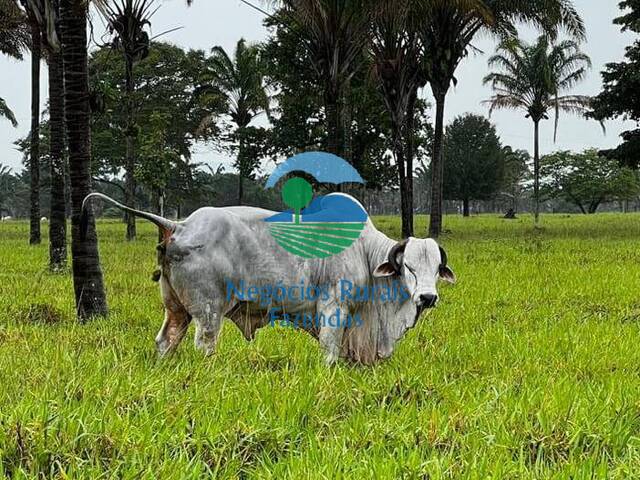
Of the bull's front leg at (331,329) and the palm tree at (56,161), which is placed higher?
the palm tree at (56,161)

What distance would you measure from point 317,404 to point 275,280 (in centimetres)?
116

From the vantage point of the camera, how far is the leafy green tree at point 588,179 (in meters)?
53.8

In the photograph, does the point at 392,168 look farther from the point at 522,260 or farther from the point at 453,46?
the point at 522,260

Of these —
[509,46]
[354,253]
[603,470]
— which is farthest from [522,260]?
[509,46]

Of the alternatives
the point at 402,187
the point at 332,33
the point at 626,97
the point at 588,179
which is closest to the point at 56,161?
the point at 332,33

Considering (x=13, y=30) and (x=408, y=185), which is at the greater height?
(x=13, y=30)

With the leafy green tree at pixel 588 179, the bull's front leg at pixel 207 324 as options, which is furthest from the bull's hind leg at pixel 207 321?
the leafy green tree at pixel 588 179

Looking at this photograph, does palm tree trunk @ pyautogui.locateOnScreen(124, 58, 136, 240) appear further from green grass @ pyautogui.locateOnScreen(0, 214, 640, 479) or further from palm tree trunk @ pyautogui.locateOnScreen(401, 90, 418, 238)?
green grass @ pyautogui.locateOnScreen(0, 214, 640, 479)

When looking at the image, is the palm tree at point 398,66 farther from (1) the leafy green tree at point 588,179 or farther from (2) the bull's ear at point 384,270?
(1) the leafy green tree at point 588,179

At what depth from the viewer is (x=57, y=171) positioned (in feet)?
39.2

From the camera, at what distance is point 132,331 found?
18.5 ft

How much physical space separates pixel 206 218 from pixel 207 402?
4.77ft

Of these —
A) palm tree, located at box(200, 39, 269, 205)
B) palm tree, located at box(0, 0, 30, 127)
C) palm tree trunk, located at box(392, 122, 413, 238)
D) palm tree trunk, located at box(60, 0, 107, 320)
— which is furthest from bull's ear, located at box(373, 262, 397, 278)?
palm tree, located at box(200, 39, 269, 205)

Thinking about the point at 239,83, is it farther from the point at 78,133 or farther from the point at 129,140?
the point at 78,133
